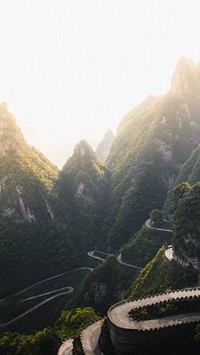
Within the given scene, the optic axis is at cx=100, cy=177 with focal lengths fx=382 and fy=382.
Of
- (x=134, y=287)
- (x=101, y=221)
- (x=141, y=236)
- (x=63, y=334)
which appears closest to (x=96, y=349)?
(x=63, y=334)

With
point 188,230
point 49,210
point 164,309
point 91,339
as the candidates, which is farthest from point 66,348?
point 49,210

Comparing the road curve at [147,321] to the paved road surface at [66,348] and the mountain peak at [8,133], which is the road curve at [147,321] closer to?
the paved road surface at [66,348]

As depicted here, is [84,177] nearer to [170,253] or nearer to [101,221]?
[101,221]

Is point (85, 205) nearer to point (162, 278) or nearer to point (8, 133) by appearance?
point (8, 133)

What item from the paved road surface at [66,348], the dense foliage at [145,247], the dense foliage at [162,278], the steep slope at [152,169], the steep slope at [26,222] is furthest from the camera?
the steep slope at [152,169]

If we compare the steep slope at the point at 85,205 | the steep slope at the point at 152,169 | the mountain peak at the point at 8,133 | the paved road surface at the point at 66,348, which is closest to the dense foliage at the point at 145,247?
the steep slope at the point at 152,169

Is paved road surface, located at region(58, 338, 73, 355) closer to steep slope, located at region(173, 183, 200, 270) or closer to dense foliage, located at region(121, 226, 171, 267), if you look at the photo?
steep slope, located at region(173, 183, 200, 270)

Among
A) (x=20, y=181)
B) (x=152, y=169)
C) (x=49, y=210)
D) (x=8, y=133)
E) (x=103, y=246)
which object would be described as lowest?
(x=103, y=246)
